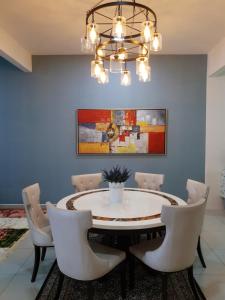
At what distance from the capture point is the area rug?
226 centimetres

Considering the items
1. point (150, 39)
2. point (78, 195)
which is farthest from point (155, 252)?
point (150, 39)

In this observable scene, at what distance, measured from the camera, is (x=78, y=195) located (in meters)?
3.01

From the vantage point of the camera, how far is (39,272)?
8.82 feet

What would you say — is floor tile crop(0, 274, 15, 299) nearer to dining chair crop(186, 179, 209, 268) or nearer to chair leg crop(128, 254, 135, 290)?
chair leg crop(128, 254, 135, 290)

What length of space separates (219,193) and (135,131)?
1948 mm

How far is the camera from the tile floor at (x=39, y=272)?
234 cm

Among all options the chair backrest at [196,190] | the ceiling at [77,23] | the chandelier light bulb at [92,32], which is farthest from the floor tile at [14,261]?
the ceiling at [77,23]

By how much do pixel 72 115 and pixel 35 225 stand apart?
2687 millimetres

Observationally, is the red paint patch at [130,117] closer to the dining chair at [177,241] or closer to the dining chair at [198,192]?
the dining chair at [198,192]

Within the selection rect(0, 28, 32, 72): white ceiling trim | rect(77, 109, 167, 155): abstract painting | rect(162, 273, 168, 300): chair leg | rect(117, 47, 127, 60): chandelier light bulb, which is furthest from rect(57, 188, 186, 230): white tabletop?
rect(0, 28, 32, 72): white ceiling trim

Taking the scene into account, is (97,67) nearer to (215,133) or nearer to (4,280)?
(4,280)

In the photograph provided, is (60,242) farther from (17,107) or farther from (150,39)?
(17,107)

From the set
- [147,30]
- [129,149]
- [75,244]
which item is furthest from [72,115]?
[75,244]

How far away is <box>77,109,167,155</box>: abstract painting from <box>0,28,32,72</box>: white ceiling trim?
1.24 meters
